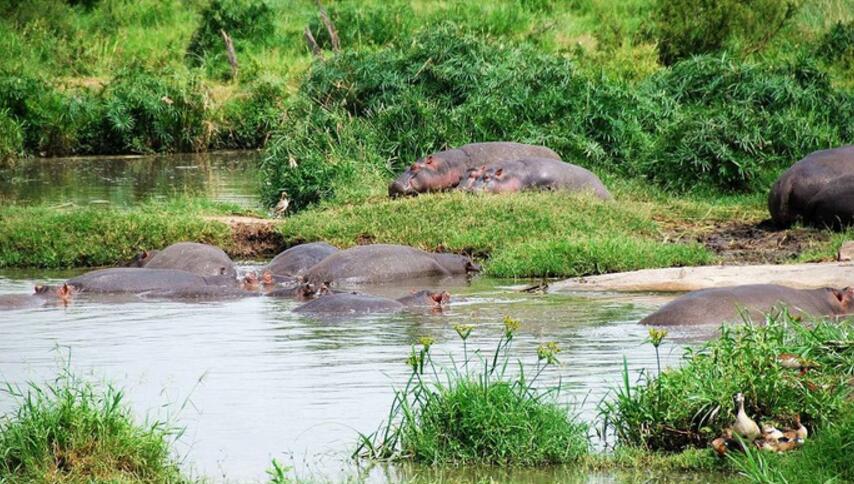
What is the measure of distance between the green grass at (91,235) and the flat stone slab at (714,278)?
407 centimetres

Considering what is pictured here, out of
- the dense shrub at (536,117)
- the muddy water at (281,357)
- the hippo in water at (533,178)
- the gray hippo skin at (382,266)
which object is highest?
the dense shrub at (536,117)

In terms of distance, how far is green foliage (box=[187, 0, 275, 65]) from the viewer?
28.9 metres

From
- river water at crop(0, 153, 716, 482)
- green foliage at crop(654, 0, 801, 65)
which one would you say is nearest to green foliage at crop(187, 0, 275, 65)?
green foliage at crop(654, 0, 801, 65)

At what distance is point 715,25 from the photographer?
25.1 metres

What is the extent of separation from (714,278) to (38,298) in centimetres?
509

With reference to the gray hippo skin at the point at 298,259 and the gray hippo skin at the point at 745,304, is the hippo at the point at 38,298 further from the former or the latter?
the gray hippo skin at the point at 745,304

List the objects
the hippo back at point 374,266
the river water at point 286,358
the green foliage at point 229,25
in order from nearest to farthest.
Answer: the river water at point 286,358, the hippo back at point 374,266, the green foliage at point 229,25

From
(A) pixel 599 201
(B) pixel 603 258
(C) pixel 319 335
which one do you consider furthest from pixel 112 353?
(A) pixel 599 201

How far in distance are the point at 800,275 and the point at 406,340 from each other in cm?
314

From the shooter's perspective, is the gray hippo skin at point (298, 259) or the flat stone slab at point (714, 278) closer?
the flat stone slab at point (714, 278)

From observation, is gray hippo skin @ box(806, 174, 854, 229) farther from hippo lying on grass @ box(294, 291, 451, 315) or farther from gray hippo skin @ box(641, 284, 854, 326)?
hippo lying on grass @ box(294, 291, 451, 315)

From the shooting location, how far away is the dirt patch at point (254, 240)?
47.4ft

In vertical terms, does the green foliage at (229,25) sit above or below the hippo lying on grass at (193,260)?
above

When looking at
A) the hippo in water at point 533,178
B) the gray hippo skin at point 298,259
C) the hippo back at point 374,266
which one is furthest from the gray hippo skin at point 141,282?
the hippo in water at point 533,178
